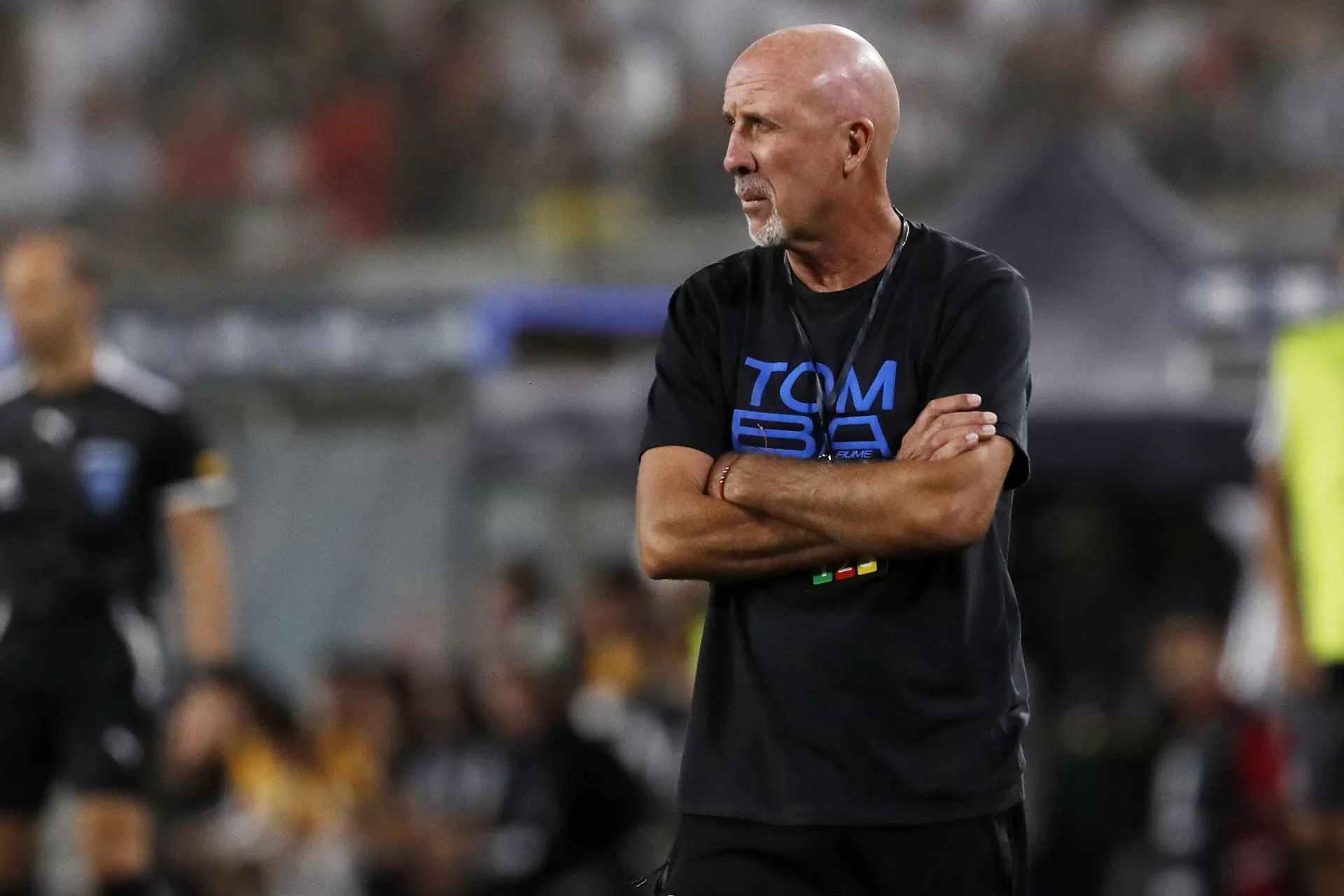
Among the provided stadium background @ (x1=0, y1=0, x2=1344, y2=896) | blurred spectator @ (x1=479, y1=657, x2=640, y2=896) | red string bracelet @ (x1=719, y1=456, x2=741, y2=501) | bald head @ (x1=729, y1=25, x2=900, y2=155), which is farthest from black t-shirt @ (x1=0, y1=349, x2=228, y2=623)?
bald head @ (x1=729, y1=25, x2=900, y2=155)

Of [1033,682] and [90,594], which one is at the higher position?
[90,594]

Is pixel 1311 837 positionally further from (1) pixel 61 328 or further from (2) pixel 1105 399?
(1) pixel 61 328

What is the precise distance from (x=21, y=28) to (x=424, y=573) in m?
9.06

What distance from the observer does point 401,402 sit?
13.3 m

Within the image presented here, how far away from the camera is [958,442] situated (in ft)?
11.2

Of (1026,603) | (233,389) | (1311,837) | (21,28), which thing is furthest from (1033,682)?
(21,28)

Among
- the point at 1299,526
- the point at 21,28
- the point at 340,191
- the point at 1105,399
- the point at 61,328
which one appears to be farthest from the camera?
the point at 21,28

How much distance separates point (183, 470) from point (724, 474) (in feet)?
11.2

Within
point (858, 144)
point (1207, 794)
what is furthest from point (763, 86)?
point (1207, 794)

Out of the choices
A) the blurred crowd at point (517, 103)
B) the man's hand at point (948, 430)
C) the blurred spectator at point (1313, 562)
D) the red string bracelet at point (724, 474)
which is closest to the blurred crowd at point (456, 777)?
the blurred spectator at point (1313, 562)

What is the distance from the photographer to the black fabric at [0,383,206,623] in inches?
252

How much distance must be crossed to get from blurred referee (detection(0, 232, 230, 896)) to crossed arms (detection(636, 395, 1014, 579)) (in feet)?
10.6

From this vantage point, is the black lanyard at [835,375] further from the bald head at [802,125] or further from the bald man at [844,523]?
the bald head at [802,125]

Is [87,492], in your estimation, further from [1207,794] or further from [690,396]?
[1207,794]
